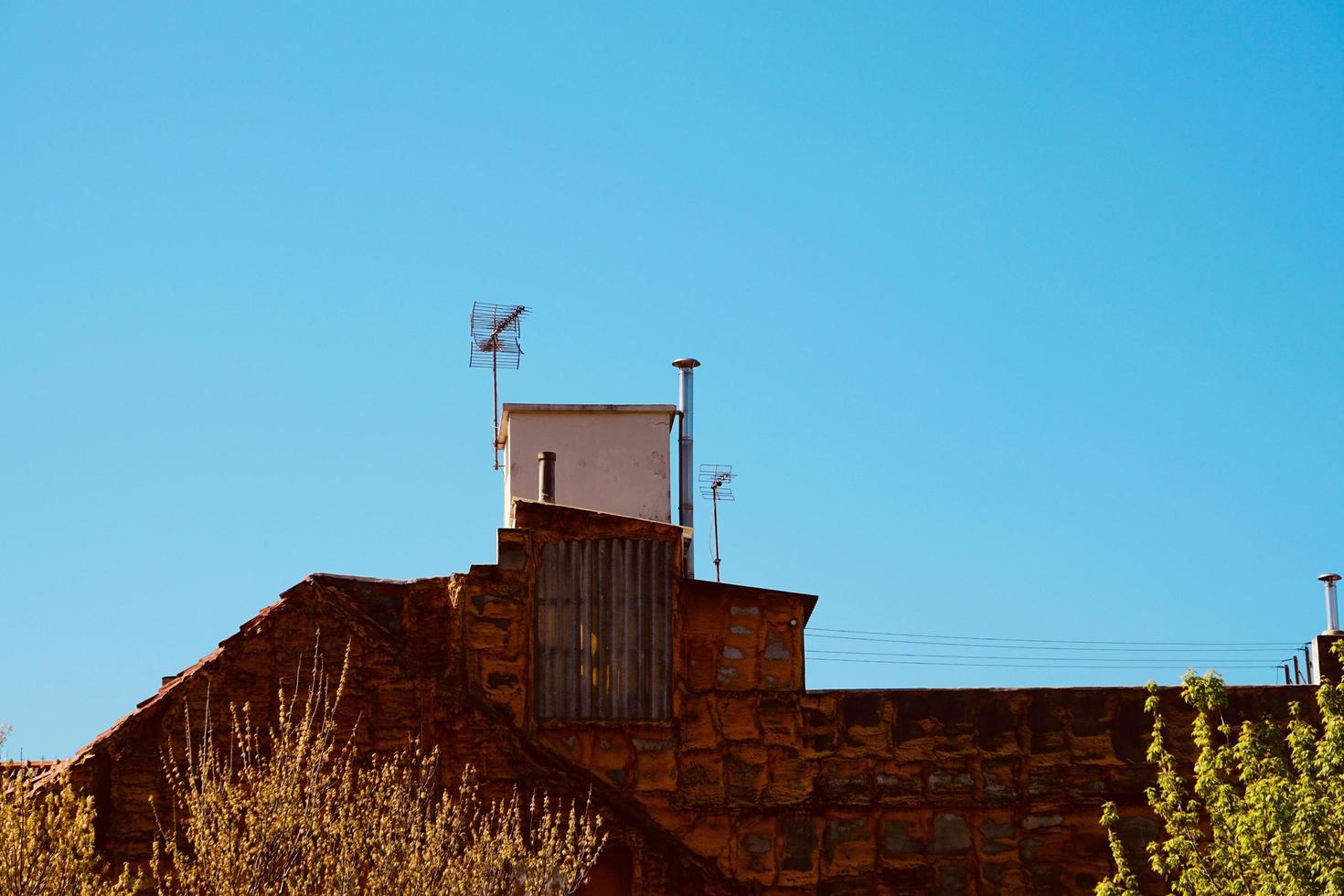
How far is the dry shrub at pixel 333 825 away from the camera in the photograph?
907 cm

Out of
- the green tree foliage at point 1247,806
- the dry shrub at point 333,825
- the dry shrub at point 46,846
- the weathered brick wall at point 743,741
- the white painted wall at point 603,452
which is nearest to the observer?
the dry shrub at point 46,846

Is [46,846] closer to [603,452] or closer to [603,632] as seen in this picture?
[603,632]

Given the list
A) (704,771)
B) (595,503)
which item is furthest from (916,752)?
(595,503)

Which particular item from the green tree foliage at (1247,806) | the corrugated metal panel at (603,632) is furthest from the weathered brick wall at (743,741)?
the green tree foliage at (1247,806)

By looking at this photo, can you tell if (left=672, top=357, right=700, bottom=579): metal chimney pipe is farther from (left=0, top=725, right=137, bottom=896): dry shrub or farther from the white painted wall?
(left=0, top=725, right=137, bottom=896): dry shrub

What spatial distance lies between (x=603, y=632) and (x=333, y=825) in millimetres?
2553

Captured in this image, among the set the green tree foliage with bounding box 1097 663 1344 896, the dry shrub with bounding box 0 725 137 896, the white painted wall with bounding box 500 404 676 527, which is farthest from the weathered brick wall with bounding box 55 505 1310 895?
the white painted wall with bounding box 500 404 676 527

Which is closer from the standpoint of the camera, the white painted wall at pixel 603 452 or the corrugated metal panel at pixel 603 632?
the corrugated metal panel at pixel 603 632

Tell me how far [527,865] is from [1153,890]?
14.1 ft

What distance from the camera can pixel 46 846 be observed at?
9.36 m

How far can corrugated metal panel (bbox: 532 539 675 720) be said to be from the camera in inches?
440

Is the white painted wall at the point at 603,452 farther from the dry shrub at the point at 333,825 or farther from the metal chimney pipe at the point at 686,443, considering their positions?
the dry shrub at the point at 333,825

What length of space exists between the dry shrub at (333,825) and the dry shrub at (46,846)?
44 centimetres

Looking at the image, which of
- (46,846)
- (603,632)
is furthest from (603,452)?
(46,846)
